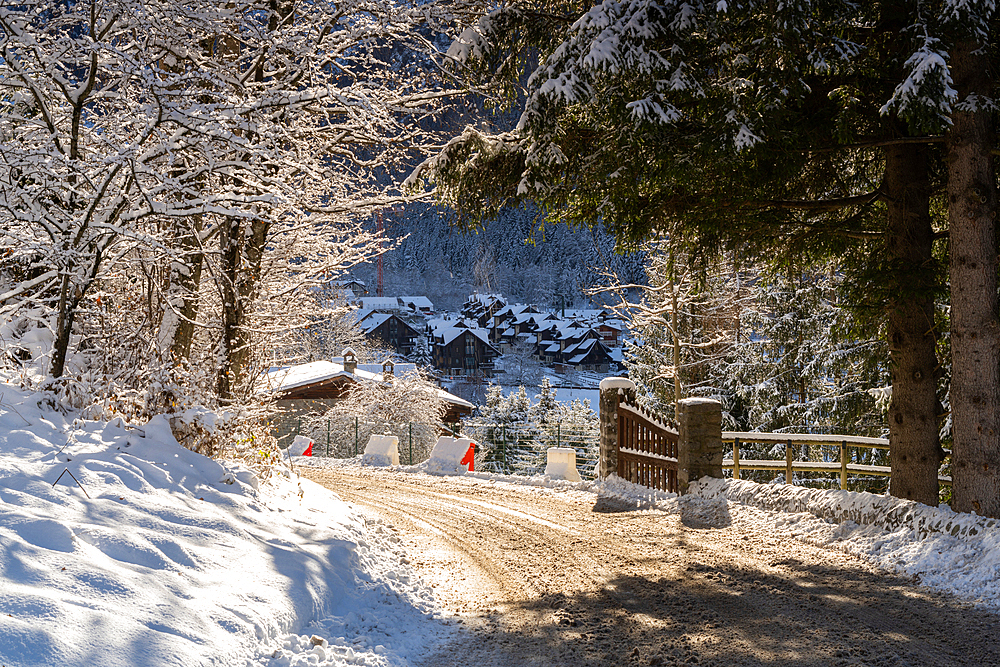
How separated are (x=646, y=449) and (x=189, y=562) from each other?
9842 millimetres

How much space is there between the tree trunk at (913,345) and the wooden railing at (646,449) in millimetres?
4053

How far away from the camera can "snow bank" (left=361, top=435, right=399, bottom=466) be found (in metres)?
21.0

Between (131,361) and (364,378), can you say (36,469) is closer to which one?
(131,361)

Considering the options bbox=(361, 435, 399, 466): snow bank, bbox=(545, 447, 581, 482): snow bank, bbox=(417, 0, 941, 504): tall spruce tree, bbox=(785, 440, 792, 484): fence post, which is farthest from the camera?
bbox=(361, 435, 399, 466): snow bank

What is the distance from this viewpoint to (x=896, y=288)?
849 centimetres

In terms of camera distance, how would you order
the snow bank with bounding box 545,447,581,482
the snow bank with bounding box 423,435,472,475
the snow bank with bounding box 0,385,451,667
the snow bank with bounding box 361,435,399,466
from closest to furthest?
the snow bank with bounding box 0,385,451,667 → the snow bank with bounding box 545,447,581,482 → the snow bank with bounding box 423,435,472,475 → the snow bank with bounding box 361,435,399,466

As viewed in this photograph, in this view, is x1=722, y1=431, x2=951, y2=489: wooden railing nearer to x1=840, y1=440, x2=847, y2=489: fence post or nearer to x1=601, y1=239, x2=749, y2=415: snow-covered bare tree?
x1=840, y1=440, x2=847, y2=489: fence post

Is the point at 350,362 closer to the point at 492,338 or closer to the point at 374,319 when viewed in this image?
the point at 374,319

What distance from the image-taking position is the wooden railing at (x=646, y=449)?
12555 mm

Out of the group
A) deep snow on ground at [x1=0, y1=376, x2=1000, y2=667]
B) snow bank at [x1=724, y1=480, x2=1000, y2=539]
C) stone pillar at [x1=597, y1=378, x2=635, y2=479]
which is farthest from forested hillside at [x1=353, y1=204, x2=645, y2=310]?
deep snow on ground at [x1=0, y1=376, x2=1000, y2=667]

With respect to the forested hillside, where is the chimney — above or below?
below

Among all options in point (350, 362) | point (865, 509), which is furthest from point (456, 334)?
point (865, 509)

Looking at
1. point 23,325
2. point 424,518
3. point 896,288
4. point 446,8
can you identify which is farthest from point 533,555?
point 446,8

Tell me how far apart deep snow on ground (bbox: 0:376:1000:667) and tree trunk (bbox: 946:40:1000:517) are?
88cm
